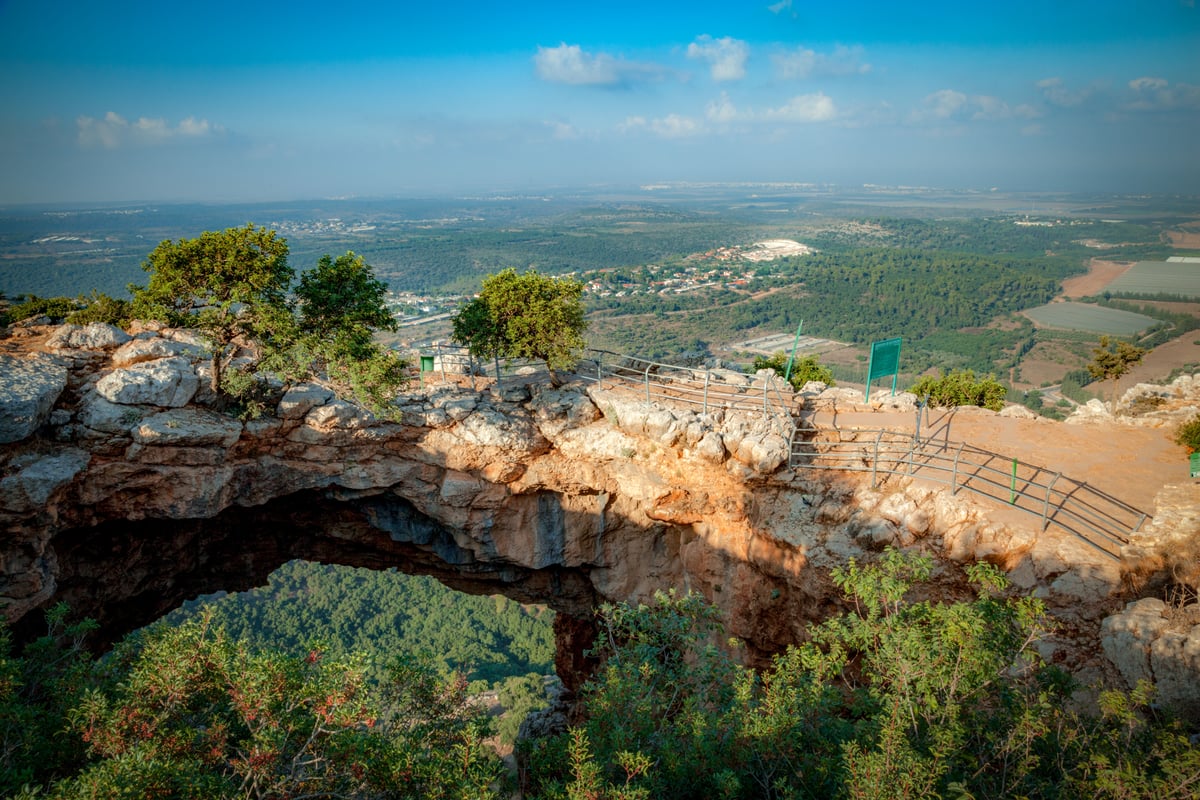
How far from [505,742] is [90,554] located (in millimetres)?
25089

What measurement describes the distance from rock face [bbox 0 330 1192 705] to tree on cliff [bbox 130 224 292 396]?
2336mm

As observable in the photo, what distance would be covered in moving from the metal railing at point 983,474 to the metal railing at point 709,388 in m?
1.51

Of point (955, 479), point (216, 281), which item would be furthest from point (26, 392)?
point (955, 479)

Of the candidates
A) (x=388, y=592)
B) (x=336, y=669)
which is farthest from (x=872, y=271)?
(x=336, y=669)

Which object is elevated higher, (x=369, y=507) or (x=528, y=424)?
(x=528, y=424)

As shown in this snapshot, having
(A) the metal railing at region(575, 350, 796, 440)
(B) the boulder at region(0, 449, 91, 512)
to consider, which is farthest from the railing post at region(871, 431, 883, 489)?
(B) the boulder at region(0, 449, 91, 512)

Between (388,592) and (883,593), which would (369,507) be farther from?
(388,592)

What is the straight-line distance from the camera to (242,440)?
2106cm

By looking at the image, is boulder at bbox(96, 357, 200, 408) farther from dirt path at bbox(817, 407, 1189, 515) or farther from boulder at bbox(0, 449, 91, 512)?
dirt path at bbox(817, 407, 1189, 515)

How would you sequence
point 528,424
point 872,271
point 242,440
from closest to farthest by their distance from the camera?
point 242,440
point 528,424
point 872,271

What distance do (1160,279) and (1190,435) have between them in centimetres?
7059

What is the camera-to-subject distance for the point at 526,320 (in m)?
22.0

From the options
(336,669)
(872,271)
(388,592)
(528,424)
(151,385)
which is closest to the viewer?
(336,669)

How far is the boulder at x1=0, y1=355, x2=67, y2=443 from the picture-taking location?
1717 centimetres
